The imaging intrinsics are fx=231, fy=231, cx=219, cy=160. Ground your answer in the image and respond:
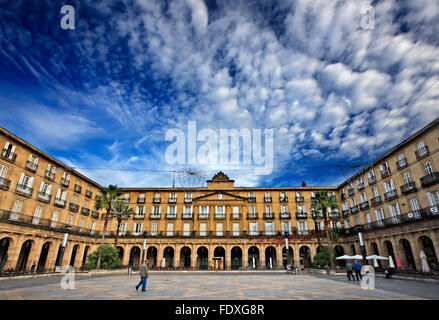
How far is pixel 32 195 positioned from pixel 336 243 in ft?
165

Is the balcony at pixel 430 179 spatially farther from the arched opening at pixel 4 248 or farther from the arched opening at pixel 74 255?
the arched opening at pixel 74 255

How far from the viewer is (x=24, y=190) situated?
29.8 meters

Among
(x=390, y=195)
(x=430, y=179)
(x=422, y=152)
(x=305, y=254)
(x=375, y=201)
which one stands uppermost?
(x=422, y=152)

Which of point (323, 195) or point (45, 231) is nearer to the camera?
point (45, 231)

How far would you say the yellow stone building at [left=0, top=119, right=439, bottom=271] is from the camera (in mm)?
27438

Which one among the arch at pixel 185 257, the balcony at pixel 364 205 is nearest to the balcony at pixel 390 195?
the balcony at pixel 364 205

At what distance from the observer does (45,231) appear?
1257 inches

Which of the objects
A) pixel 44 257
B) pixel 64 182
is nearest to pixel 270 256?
pixel 44 257

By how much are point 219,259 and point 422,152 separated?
115 ft

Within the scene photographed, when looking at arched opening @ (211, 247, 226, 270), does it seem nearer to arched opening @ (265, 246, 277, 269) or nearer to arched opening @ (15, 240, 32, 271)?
arched opening @ (265, 246, 277, 269)

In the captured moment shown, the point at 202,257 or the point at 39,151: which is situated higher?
the point at 39,151

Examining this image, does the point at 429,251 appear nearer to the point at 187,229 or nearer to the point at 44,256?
the point at 187,229
